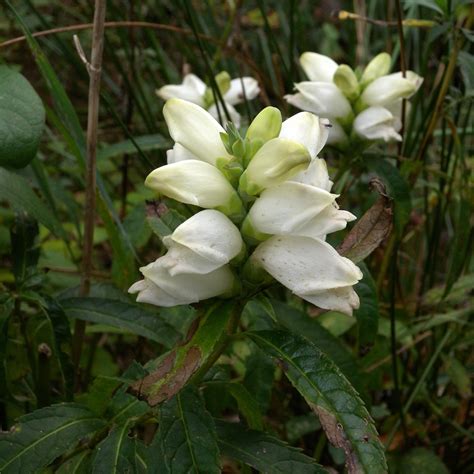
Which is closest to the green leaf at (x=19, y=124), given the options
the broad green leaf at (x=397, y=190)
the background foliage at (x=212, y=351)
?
the background foliage at (x=212, y=351)

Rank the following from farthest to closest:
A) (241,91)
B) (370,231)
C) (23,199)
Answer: (241,91)
(23,199)
(370,231)

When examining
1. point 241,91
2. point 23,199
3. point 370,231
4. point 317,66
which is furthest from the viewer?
point 241,91

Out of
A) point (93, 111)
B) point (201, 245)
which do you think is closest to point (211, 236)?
point (201, 245)

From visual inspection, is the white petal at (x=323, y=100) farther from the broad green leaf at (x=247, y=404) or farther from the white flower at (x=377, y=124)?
the broad green leaf at (x=247, y=404)

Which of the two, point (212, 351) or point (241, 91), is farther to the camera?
point (241, 91)

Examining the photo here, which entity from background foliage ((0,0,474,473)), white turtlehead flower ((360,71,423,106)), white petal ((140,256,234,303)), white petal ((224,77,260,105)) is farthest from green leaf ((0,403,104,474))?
white petal ((224,77,260,105))

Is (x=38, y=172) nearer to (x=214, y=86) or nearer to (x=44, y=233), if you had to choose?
(x=214, y=86)

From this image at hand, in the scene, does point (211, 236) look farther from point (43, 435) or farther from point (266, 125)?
point (43, 435)
